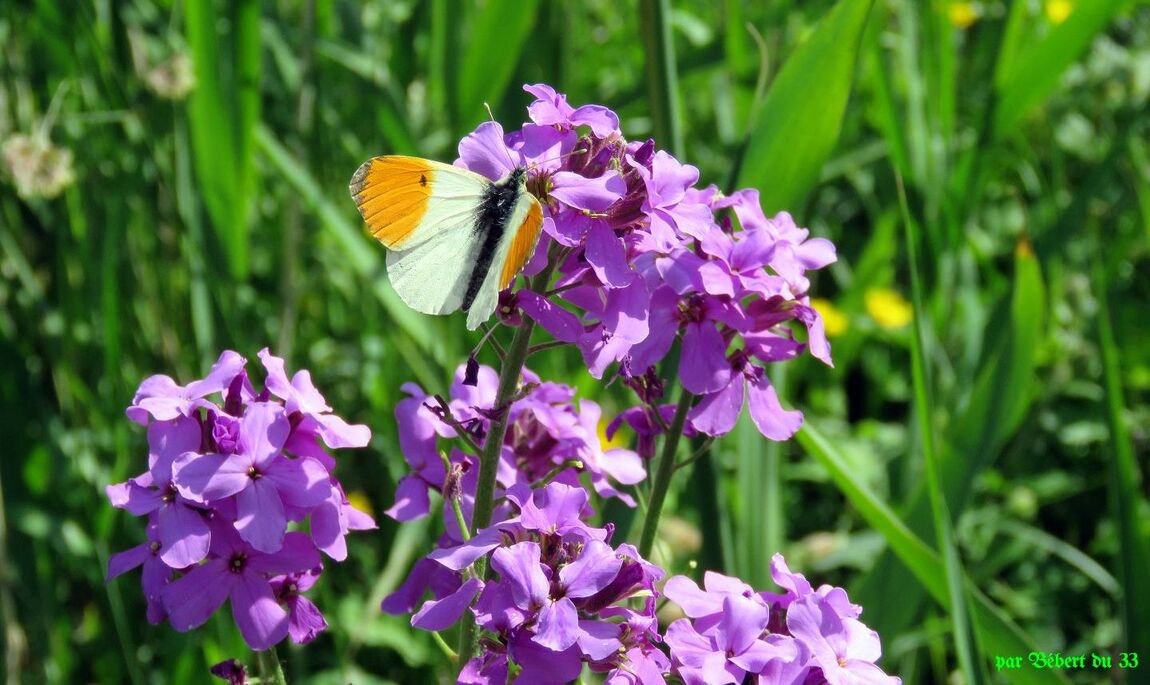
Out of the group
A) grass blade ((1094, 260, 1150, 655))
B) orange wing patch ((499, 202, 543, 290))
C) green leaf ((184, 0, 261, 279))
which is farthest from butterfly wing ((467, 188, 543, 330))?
green leaf ((184, 0, 261, 279))

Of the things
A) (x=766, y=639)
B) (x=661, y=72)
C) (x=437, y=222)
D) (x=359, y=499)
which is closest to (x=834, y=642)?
(x=766, y=639)

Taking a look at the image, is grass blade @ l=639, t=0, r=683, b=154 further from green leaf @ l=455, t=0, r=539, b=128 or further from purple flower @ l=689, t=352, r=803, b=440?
purple flower @ l=689, t=352, r=803, b=440

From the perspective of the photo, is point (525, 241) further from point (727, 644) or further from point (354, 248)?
point (354, 248)

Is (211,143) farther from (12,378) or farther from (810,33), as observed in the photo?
(810,33)

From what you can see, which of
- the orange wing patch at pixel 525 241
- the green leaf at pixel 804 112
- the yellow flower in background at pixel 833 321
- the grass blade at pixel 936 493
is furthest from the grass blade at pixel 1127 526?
the yellow flower in background at pixel 833 321

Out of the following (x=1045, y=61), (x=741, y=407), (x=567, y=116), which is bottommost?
(x=741, y=407)

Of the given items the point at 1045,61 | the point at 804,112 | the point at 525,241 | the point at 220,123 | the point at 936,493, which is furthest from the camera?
the point at 1045,61

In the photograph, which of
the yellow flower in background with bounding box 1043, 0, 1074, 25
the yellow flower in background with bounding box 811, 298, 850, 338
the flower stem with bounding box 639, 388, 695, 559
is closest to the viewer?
the flower stem with bounding box 639, 388, 695, 559

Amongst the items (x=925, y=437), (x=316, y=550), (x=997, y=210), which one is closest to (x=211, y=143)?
(x=316, y=550)
